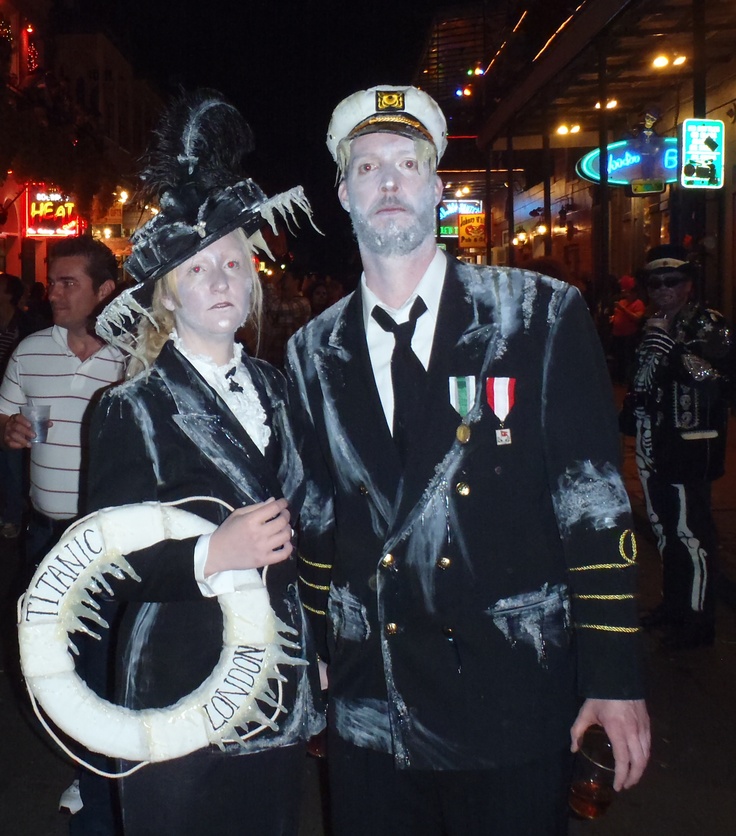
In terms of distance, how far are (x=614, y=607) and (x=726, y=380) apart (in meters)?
3.50

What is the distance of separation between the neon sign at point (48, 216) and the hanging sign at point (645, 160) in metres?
12.5

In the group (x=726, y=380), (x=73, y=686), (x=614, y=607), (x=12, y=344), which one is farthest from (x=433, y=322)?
(x=12, y=344)

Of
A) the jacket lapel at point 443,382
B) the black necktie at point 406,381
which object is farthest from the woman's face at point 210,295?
the jacket lapel at point 443,382

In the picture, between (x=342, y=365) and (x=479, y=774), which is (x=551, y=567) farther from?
(x=342, y=365)

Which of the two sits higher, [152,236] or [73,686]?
[152,236]

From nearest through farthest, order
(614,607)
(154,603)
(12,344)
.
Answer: (614,607), (154,603), (12,344)

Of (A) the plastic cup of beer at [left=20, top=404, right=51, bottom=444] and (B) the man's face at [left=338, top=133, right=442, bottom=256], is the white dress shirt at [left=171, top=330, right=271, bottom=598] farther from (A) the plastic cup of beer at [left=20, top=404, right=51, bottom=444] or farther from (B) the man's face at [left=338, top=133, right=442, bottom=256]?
(A) the plastic cup of beer at [left=20, top=404, right=51, bottom=444]

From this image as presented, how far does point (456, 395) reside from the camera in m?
2.20

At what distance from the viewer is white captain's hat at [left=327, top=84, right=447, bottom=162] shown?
2.42 meters

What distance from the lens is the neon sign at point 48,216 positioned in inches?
778

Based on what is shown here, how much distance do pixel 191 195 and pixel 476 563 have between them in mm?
1231

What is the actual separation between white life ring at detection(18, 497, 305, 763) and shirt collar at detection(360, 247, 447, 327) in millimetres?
719

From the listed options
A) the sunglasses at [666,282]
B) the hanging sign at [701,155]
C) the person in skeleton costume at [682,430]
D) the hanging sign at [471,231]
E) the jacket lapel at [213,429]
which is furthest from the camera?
the hanging sign at [471,231]

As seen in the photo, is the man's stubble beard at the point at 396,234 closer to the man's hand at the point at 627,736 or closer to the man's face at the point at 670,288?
the man's hand at the point at 627,736
